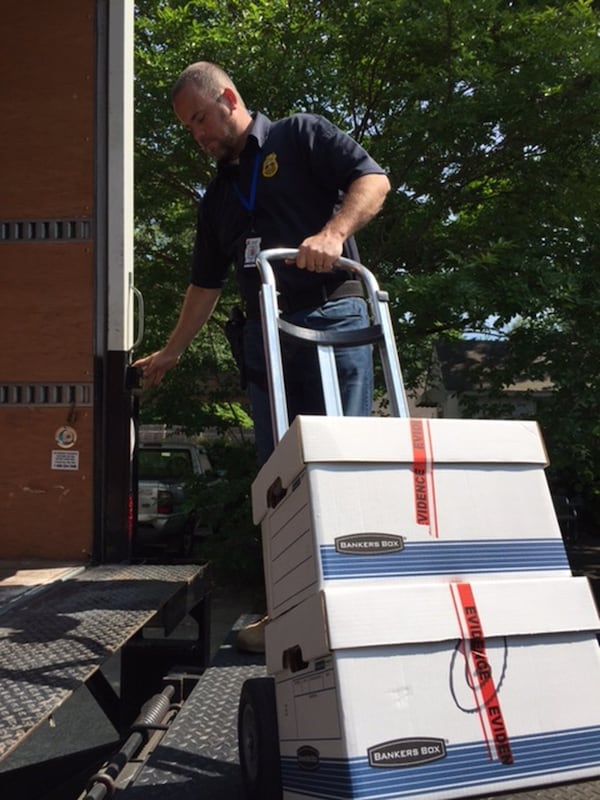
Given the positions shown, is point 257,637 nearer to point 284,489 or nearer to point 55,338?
point 284,489

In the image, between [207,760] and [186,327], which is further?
[186,327]

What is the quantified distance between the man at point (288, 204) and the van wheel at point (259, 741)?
85cm

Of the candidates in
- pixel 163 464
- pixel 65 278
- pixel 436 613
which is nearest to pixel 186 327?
pixel 65 278

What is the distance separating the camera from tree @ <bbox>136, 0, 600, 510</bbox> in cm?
596

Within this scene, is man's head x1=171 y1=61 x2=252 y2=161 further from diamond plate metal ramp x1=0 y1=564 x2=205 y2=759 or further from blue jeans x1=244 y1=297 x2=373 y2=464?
diamond plate metal ramp x1=0 y1=564 x2=205 y2=759

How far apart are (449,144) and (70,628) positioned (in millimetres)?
5606

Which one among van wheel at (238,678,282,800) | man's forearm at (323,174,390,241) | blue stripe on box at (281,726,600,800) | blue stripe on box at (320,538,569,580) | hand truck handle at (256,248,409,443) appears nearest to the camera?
blue stripe on box at (281,726,600,800)

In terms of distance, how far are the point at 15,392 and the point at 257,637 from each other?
1.44m

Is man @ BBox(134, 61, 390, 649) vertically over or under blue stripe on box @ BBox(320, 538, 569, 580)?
over

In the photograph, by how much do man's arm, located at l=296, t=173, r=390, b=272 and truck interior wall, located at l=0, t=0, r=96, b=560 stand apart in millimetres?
1378

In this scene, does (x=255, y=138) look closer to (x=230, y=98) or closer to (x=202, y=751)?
(x=230, y=98)

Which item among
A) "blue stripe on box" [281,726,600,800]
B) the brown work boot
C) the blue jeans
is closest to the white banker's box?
"blue stripe on box" [281,726,600,800]

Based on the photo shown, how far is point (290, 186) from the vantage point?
237 cm

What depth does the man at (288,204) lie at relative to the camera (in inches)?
89.8
